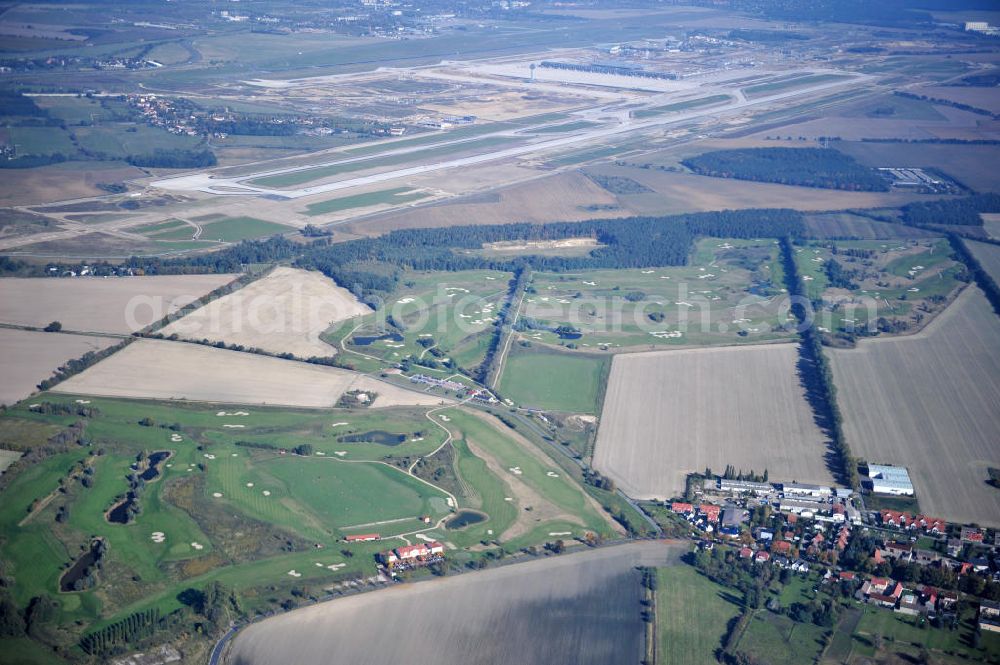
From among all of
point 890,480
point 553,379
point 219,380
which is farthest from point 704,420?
point 219,380

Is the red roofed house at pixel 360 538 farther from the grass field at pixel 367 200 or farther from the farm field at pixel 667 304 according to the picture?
the grass field at pixel 367 200

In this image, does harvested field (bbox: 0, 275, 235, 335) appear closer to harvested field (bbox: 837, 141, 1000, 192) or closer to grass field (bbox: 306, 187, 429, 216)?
grass field (bbox: 306, 187, 429, 216)

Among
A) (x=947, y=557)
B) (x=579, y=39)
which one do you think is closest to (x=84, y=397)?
(x=947, y=557)

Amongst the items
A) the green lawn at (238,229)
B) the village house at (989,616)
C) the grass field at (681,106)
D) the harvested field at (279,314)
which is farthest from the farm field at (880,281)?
the grass field at (681,106)

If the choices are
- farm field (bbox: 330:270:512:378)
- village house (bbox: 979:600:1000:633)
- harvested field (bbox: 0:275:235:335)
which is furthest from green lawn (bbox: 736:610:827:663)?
harvested field (bbox: 0:275:235:335)

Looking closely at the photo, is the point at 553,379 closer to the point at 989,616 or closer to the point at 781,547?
the point at 781,547
